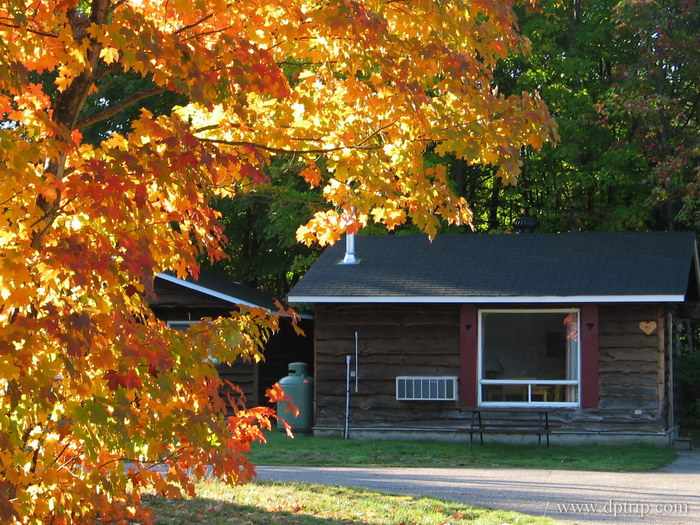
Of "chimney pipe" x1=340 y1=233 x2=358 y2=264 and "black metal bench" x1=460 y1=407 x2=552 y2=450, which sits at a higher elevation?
"chimney pipe" x1=340 y1=233 x2=358 y2=264

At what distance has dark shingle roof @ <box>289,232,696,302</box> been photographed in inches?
612

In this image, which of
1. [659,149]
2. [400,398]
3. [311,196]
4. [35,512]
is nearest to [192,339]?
[35,512]

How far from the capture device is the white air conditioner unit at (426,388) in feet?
52.3

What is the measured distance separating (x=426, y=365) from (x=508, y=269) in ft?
7.36

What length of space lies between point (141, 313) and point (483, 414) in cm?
1120

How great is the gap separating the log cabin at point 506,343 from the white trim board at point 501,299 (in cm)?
2

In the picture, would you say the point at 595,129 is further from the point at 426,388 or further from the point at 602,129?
the point at 426,388

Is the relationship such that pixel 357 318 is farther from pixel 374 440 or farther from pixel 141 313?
pixel 141 313

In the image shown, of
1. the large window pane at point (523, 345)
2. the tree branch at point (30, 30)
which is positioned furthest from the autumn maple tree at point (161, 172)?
the large window pane at point (523, 345)

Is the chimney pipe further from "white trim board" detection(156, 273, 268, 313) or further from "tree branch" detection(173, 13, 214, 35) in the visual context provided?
"tree branch" detection(173, 13, 214, 35)

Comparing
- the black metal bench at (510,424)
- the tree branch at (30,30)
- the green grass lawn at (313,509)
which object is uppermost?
the tree branch at (30,30)

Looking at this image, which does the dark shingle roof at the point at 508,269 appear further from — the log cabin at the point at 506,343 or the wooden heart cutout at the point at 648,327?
the wooden heart cutout at the point at 648,327

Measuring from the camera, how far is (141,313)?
213 inches

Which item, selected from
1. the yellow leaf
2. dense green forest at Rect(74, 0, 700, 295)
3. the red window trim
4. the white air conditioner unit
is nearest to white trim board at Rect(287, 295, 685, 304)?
the red window trim
